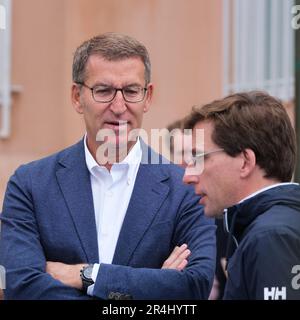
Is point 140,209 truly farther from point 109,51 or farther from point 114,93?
point 109,51

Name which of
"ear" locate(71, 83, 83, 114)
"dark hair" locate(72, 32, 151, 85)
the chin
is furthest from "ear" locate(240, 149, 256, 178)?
"ear" locate(71, 83, 83, 114)

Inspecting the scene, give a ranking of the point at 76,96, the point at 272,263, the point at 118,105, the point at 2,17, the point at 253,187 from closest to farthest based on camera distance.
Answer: the point at 272,263 < the point at 253,187 < the point at 118,105 < the point at 76,96 < the point at 2,17

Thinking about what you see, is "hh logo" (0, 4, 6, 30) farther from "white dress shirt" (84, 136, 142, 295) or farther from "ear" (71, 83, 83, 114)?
"white dress shirt" (84, 136, 142, 295)

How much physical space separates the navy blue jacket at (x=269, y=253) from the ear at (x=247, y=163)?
0.55 ft

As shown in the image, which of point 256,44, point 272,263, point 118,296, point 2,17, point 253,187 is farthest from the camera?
point 256,44

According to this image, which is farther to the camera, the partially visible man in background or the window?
the window

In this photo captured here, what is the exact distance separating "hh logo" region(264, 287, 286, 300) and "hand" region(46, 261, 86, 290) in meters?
1.02

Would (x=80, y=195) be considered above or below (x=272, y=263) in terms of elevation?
above

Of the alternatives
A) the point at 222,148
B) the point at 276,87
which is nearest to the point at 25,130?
the point at 276,87

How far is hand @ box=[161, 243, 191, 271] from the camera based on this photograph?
395 cm

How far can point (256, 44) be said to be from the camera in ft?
30.0

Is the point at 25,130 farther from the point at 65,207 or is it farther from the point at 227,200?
the point at 227,200

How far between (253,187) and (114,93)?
0.92 meters

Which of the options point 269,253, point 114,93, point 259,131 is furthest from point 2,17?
point 269,253
